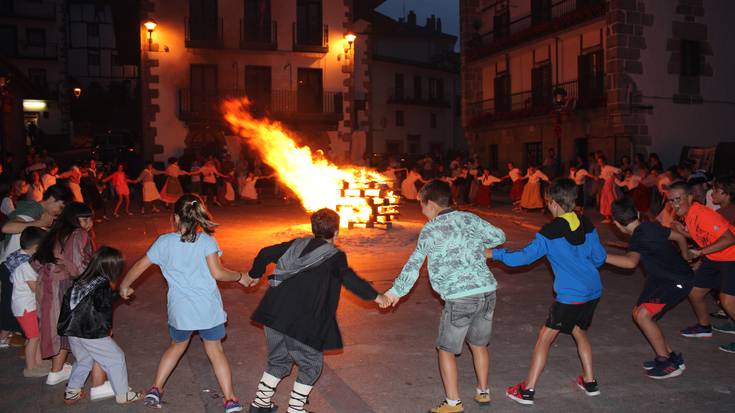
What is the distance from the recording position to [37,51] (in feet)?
164

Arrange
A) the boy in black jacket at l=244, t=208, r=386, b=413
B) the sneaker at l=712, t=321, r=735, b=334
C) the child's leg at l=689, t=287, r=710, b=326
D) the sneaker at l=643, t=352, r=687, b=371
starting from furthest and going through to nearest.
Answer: the sneaker at l=712, t=321, r=735, b=334
the child's leg at l=689, t=287, r=710, b=326
the sneaker at l=643, t=352, r=687, b=371
the boy in black jacket at l=244, t=208, r=386, b=413

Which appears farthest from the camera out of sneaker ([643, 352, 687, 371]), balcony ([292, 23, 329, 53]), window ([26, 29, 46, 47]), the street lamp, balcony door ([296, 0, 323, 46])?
window ([26, 29, 46, 47])

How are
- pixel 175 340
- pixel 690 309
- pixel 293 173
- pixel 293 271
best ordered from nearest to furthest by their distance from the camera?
pixel 293 271 → pixel 175 340 → pixel 690 309 → pixel 293 173

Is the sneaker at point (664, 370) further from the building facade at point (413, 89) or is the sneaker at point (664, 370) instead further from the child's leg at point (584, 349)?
the building facade at point (413, 89)

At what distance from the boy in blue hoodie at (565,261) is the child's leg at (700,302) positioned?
2.20 m

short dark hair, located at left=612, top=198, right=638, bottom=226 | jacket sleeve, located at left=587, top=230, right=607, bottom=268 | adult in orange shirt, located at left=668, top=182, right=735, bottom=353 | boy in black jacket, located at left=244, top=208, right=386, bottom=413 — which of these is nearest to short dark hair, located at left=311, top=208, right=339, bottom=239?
boy in black jacket, located at left=244, top=208, right=386, bottom=413

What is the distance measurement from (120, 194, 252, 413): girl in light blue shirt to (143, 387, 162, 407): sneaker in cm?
34

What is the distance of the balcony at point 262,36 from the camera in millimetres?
29844

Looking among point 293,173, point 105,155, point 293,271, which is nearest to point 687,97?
point 293,173

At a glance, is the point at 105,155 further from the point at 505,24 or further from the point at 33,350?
the point at 33,350

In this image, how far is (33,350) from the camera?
5488 millimetres

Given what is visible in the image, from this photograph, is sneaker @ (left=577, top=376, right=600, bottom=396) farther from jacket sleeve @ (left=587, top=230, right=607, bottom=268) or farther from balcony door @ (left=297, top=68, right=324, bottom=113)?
balcony door @ (left=297, top=68, right=324, bottom=113)

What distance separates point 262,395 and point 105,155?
3433 centimetres

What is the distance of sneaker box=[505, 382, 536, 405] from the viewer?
4.71m
